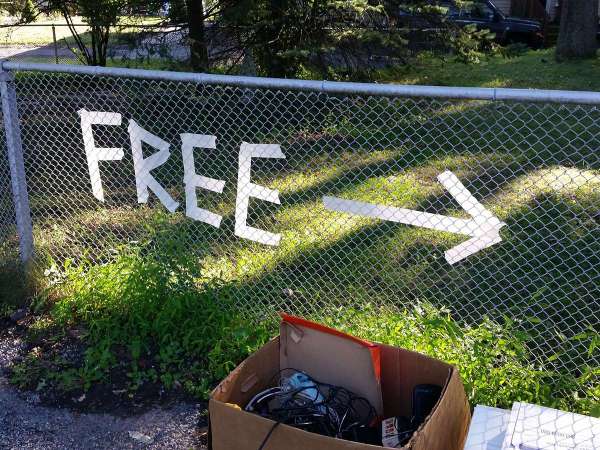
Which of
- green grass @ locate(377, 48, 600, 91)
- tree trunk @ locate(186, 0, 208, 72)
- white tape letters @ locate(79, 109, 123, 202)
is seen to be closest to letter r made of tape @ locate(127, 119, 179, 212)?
white tape letters @ locate(79, 109, 123, 202)

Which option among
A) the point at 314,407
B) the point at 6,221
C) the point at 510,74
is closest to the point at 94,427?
the point at 314,407

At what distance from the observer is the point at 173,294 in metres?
3.95

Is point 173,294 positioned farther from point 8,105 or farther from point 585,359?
point 585,359

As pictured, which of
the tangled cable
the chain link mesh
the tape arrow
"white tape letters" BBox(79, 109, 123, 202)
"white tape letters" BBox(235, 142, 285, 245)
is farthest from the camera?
the chain link mesh

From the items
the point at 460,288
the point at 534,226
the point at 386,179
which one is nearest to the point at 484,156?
the point at 386,179

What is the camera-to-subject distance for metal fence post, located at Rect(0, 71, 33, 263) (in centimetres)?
419

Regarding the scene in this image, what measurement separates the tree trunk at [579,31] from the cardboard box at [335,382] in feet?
38.3

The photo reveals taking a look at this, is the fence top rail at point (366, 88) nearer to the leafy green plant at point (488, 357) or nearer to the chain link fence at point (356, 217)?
the chain link fence at point (356, 217)

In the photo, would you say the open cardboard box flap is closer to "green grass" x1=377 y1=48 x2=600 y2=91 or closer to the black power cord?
the black power cord

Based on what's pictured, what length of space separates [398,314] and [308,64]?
14.5ft

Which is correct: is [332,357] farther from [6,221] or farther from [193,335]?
[6,221]

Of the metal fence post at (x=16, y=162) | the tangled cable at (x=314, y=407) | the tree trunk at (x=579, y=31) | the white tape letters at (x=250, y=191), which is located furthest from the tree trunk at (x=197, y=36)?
the tree trunk at (x=579, y=31)

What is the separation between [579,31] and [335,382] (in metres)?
12.0

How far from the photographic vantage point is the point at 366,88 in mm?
3072
